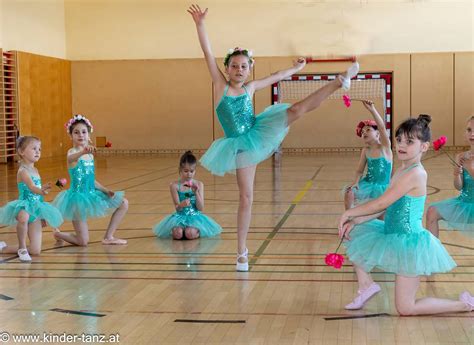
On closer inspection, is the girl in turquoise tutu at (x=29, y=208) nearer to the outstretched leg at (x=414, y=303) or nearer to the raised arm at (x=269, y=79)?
the raised arm at (x=269, y=79)

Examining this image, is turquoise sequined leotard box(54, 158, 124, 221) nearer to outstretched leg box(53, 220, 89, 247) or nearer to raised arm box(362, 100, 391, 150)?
outstretched leg box(53, 220, 89, 247)

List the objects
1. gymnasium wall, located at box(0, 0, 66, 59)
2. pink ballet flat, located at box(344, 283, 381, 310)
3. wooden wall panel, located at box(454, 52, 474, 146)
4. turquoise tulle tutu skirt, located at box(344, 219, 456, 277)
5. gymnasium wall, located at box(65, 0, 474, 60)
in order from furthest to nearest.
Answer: wooden wall panel, located at box(454, 52, 474, 146)
gymnasium wall, located at box(65, 0, 474, 60)
gymnasium wall, located at box(0, 0, 66, 59)
pink ballet flat, located at box(344, 283, 381, 310)
turquoise tulle tutu skirt, located at box(344, 219, 456, 277)

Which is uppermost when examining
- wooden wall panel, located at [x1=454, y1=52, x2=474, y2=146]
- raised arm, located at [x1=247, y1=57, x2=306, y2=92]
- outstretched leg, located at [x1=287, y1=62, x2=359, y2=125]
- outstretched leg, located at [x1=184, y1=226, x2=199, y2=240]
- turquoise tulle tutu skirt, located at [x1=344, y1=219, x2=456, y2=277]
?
wooden wall panel, located at [x1=454, y1=52, x2=474, y2=146]

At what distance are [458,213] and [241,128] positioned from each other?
5.45ft

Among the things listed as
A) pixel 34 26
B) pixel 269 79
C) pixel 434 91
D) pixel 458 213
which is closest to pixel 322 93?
pixel 269 79

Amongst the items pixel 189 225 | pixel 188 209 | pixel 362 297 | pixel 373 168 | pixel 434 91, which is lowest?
pixel 362 297

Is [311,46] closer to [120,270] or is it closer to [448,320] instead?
[120,270]

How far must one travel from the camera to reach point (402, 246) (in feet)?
13.1

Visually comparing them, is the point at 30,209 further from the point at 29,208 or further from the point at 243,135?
the point at 243,135

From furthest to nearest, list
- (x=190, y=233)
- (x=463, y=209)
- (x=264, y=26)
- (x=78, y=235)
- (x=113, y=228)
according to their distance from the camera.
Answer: (x=264, y=26), (x=190, y=233), (x=113, y=228), (x=78, y=235), (x=463, y=209)

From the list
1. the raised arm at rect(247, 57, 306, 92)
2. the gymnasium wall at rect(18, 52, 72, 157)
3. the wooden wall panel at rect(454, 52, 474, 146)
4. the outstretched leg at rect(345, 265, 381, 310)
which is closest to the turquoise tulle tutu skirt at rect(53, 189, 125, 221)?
the raised arm at rect(247, 57, 306, 92)

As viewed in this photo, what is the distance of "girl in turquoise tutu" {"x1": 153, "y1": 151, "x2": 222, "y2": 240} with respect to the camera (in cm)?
674

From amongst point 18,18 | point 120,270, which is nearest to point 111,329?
point 120,270

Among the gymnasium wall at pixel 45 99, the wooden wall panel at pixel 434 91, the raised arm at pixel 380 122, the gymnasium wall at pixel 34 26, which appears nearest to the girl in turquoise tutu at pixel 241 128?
the raised arm at pixel 380 122
